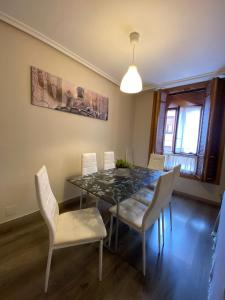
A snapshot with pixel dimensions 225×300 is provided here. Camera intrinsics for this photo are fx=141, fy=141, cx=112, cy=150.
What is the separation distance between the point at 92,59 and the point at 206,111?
2.33 m

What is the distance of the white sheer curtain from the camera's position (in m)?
3.38

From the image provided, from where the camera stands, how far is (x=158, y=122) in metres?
3.44

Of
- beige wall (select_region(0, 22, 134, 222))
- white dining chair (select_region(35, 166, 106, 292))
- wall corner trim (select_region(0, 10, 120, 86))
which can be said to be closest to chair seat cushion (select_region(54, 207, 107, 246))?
white dining chair (select_region(35, 166, 106, 292))

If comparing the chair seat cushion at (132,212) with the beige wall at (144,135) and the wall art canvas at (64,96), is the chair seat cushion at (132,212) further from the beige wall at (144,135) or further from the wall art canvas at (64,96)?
the beige wall at (144,135)

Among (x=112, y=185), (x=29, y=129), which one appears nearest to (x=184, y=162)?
(x=112, y=185)

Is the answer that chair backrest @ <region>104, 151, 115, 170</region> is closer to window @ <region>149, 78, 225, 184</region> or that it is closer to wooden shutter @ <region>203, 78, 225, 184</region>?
window @ <region>149, 78, 225, 184</region>

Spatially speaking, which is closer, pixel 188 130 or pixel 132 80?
pixel 132 80

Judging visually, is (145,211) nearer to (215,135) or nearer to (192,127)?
(215,135)

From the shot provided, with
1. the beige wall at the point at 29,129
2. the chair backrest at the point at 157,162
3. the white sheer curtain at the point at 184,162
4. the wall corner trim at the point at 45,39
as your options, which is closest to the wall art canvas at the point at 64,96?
the beige wall at the point at 29,129

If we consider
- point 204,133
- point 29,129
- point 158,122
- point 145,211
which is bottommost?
point 145,211

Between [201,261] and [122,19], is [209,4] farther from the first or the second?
[201,261]

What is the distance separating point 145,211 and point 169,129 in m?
2.98

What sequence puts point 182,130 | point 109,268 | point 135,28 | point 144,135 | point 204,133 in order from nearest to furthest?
point 109,268, point 135,28, point 204,133, point 182,130, point 144,135

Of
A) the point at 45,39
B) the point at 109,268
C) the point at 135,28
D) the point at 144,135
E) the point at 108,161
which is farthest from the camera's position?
the point at 144,135
